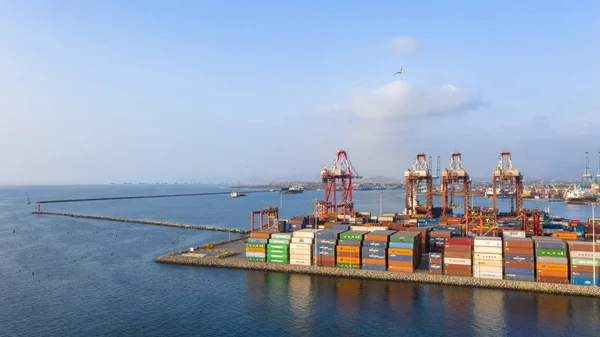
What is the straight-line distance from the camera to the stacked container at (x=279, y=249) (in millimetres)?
38594

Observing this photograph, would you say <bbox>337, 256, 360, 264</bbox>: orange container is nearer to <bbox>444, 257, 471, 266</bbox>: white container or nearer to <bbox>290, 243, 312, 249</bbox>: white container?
<bbox>290, 243, 312, 249</bbox>: white container

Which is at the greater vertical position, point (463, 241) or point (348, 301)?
point (463, 241)

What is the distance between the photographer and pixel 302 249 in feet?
125

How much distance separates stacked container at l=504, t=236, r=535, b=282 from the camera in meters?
31.1

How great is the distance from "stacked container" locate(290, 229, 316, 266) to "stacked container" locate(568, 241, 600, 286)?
2141 cm

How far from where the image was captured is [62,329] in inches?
960

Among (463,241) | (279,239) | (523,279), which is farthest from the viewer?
(279,239)

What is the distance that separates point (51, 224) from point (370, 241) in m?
66.4

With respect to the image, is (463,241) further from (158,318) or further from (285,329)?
(158,318)

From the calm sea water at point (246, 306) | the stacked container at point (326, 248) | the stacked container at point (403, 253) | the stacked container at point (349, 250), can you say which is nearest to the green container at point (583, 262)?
the calm sea water at point (246, 306)

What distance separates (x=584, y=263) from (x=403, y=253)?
13.4m

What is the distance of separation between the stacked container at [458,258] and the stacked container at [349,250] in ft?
24.8

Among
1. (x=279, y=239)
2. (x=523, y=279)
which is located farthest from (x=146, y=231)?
(x=523, y=279)

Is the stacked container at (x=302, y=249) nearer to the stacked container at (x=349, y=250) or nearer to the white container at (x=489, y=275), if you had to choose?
the stacked container at (x=349, y=250)
